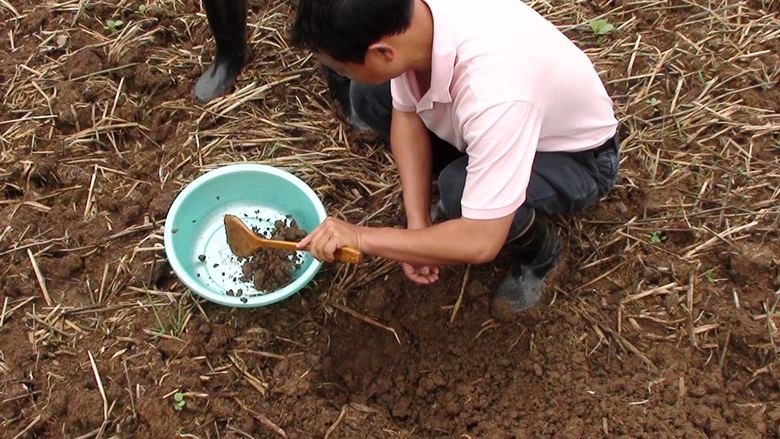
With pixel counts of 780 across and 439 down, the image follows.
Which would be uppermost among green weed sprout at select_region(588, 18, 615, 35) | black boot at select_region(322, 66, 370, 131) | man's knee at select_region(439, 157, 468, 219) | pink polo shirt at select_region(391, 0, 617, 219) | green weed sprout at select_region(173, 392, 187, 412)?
pink polo shirt at select_region(391, 0, 617, 219)

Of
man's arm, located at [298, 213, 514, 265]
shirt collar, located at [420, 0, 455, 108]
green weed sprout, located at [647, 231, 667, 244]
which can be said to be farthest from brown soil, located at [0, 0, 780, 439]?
shirt collar, located at [420, 0, 455, 108]

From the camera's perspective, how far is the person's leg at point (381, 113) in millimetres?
2021

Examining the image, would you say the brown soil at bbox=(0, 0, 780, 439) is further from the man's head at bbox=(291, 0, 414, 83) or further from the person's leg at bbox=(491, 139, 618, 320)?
the man's head at bbox=(291, 0, 414, 83)

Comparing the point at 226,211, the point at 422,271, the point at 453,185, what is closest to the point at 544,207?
the point at 453,185

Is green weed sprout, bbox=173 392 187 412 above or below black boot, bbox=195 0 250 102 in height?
below

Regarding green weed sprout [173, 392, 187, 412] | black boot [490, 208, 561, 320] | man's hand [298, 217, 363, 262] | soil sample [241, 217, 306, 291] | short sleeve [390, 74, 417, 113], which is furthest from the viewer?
soil sample [241, 217, 306, 291]

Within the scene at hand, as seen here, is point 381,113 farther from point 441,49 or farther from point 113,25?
point 113,25

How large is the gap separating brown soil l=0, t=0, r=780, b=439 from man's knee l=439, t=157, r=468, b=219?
1.10ft

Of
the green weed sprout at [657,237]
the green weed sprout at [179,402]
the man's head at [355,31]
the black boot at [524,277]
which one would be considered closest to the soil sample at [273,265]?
the green weed sprout at [179,402]

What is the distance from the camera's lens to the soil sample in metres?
2.04

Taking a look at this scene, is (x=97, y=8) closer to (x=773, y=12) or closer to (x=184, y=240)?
(x=184, y=240)

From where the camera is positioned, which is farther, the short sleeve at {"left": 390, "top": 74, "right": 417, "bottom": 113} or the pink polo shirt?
the short sleeve at {"left": 390, "top": 74, "right": 417, "bottom": 113}

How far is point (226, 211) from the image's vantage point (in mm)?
2277

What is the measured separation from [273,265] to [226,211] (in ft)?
1.09
